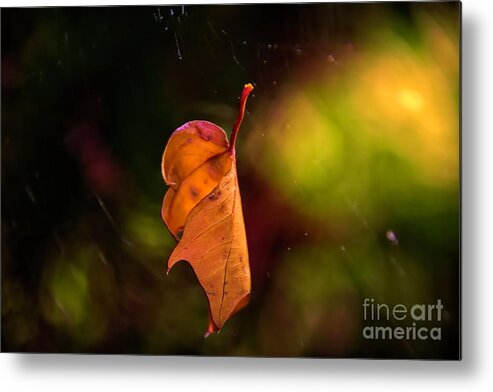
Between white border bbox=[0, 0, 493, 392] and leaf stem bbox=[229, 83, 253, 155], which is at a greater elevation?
leaf stem bbox=[229, 83, 253, 155]

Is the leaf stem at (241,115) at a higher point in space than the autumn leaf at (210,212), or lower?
higher

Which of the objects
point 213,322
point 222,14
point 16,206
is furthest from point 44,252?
point 222,14

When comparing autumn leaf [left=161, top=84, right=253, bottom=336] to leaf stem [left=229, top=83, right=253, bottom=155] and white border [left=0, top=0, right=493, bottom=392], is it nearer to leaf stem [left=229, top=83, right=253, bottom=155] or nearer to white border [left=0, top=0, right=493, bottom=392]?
leaf stem [left=229, top=83, right=253, bottom=155]

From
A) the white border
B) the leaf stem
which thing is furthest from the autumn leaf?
the white border

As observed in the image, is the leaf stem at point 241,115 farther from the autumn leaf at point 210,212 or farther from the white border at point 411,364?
the white border at point 411,364

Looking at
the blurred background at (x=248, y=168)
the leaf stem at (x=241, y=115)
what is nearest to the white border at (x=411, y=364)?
the blurred background at (x=248, y=168)

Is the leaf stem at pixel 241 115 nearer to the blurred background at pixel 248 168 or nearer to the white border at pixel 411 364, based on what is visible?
the blurred background at pixel 248 168
